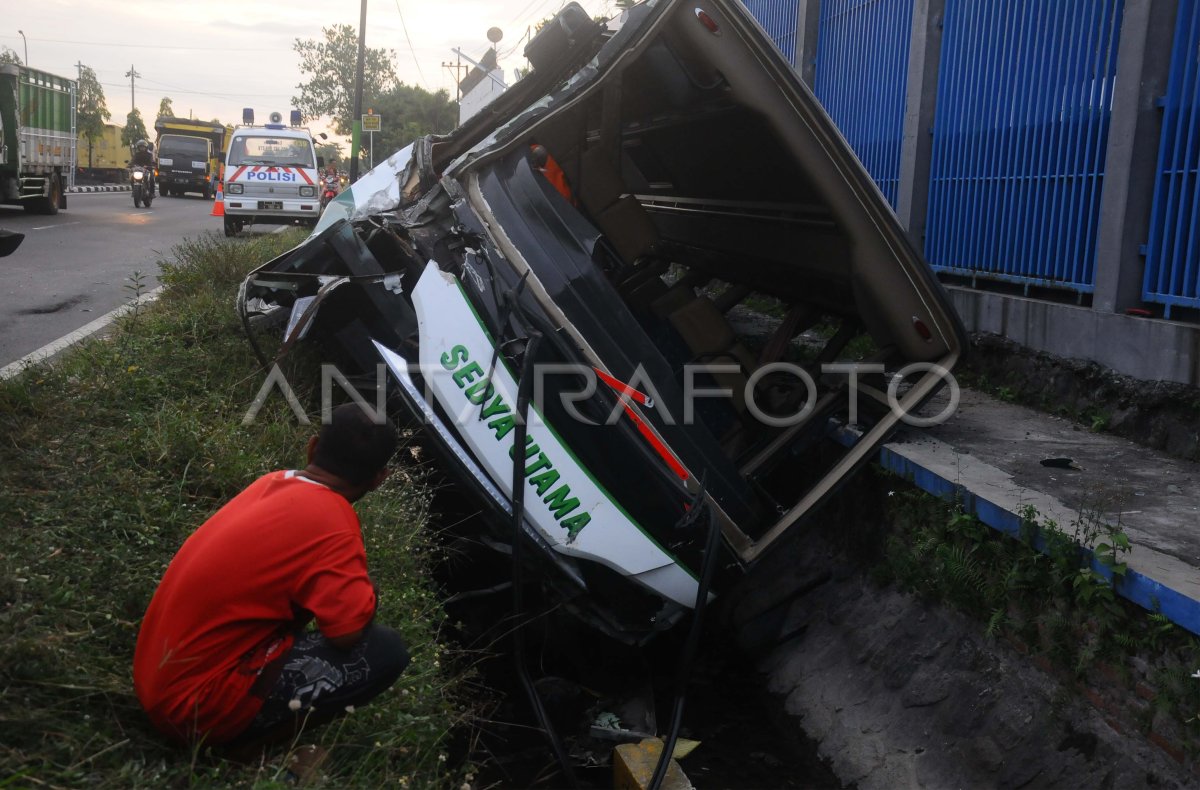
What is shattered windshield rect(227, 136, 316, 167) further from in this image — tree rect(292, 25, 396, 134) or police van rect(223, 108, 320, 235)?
tree rect(292, 25, 396, 134)

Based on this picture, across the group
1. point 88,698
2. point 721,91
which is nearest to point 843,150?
point 721,91

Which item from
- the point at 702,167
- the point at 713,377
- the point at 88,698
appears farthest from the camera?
the point at 702,167

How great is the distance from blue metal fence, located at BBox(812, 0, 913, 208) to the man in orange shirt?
6.43 metres

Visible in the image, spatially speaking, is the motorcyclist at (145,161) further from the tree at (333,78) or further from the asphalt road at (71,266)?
the tree at (333,78)

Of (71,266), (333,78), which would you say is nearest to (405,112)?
(333,78)

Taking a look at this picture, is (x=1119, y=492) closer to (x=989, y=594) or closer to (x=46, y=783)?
(x=989, y=594)

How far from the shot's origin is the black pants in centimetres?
257

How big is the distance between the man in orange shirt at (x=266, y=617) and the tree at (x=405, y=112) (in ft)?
137

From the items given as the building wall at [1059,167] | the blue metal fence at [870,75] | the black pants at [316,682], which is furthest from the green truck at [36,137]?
the black pants at [316,682]

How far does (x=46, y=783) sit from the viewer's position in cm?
219

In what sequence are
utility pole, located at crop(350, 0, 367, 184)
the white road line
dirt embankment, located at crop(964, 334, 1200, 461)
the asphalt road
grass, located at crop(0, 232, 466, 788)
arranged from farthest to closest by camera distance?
1. utility pole, located at crop(350, 0, 367, 184)
2. the asphalt road
3. the white road line
4. dirt embankment, located at crop(964, 334, 1200, 461)
5. grass, located at crop(0, 232, 466, 788)

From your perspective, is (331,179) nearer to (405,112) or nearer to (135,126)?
(405,112)

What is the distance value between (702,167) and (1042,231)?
2.01 meters

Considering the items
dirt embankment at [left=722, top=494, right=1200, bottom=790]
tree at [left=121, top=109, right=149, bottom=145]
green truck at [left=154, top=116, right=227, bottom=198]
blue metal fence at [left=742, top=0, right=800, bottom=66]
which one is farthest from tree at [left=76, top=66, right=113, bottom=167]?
dirt embankment at [left=722, top=494, right=1200, bottom=790]
